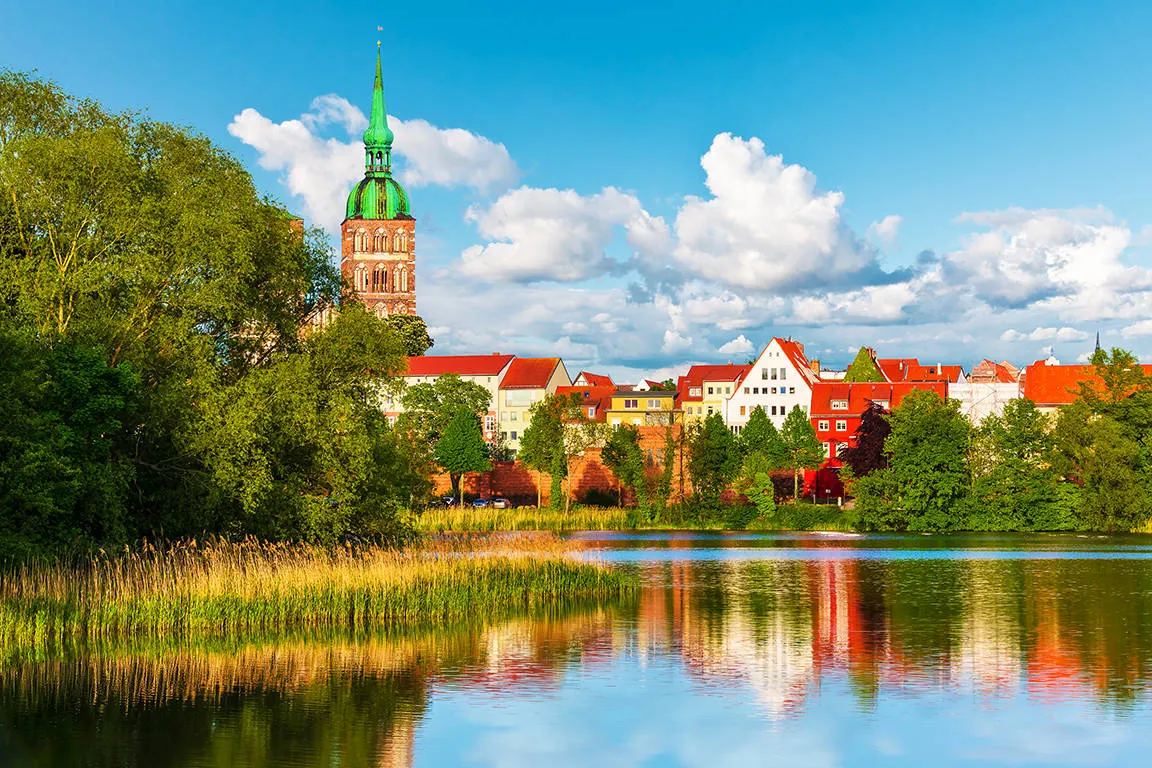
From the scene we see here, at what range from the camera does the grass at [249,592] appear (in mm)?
31547

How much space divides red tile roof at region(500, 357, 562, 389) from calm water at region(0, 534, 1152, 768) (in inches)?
4752

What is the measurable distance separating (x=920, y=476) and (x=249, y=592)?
63.0 m

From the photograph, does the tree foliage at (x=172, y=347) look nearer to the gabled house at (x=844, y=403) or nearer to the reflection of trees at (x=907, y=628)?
the reflection of trees at (x=907, y=628)

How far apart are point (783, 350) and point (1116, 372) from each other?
43441mm

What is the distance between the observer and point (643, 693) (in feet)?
85.0

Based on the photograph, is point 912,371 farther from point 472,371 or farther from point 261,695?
point 261,695

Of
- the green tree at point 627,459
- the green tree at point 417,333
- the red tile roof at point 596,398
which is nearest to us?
the green tree at point 627,459

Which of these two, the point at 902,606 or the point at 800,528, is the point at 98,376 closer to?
the point at 902,606

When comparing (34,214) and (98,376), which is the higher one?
(34,214)

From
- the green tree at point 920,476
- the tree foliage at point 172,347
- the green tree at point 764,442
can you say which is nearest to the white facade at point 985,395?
the green tree at point 764,442

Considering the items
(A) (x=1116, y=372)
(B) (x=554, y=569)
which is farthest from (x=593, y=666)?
(A) (x=1116, y=372)

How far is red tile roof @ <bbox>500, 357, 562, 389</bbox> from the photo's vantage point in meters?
162

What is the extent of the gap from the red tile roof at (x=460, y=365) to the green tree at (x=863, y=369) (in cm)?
4394

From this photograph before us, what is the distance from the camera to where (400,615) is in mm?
35781
